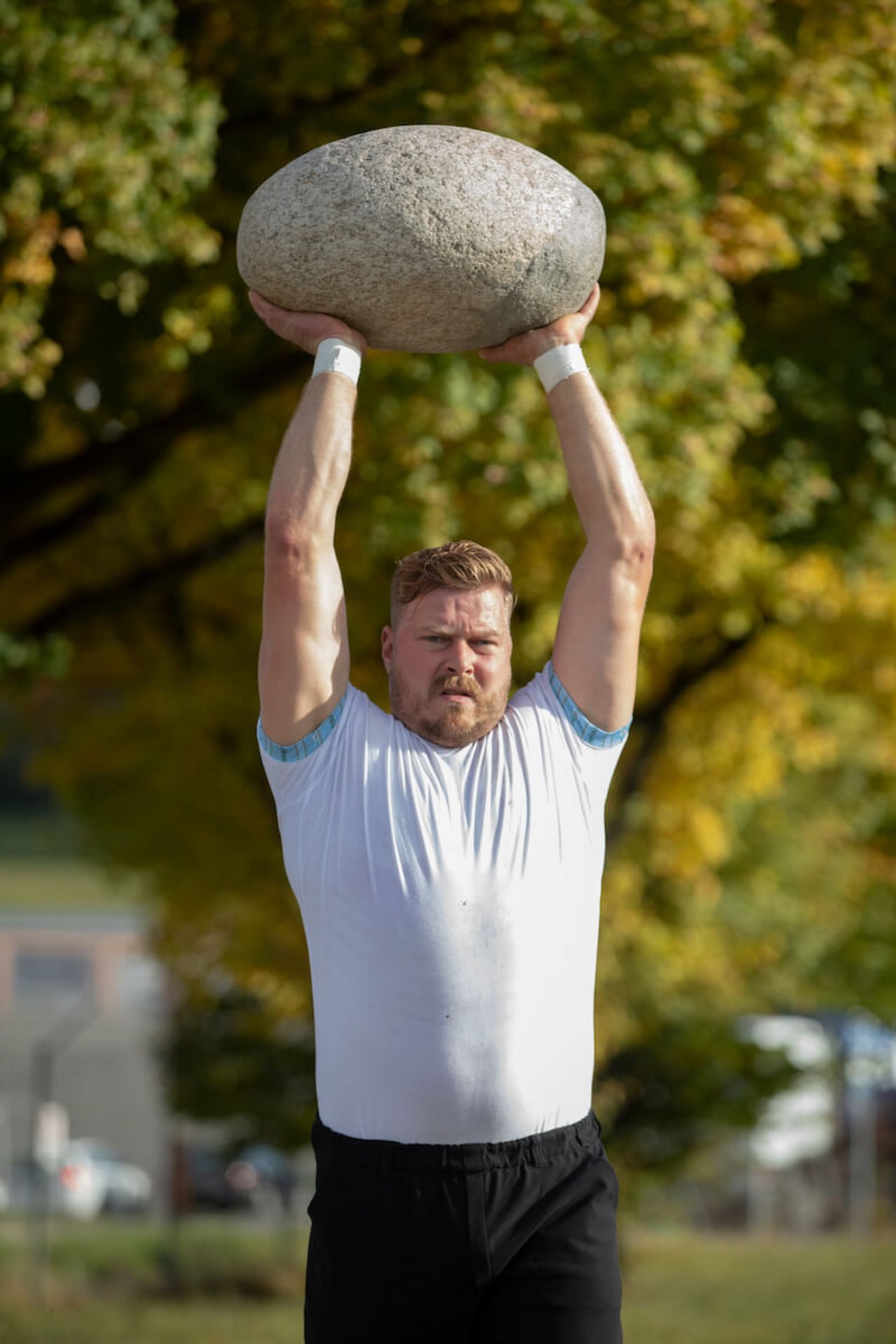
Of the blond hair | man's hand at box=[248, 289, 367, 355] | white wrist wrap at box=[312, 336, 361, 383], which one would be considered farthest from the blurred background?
the blond hair

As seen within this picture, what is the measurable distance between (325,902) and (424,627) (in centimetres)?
53

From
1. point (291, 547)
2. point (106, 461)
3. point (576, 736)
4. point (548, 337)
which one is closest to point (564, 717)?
point (576, 736)

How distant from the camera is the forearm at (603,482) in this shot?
3342 millimetres

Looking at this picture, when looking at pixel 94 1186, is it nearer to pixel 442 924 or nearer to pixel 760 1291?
pixel 760 1291

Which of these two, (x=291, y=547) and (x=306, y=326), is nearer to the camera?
(x=291, y=547)

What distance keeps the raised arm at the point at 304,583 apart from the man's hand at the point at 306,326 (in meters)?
0.34

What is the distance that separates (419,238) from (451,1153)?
5.90 feet

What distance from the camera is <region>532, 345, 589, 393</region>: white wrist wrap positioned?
11.6 feet

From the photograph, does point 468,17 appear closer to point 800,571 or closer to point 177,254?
point 177,254

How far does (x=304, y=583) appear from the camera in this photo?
3.21m

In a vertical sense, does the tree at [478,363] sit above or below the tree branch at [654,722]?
above

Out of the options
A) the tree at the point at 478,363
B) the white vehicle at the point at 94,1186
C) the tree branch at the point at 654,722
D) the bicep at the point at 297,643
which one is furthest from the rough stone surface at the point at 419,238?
the white vehicle at the point at 94,1186

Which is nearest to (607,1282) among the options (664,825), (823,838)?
(664,825)

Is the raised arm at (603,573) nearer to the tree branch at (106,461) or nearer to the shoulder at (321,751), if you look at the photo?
the shoulder at (321,751)
